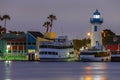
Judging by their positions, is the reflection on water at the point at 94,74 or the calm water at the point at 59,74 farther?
the calm water at the point at 59,74

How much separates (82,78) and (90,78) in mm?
1335

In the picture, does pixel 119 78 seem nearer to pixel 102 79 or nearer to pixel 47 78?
pixel 102 79

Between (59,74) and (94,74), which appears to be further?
(59,74)

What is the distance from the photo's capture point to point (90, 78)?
108 m

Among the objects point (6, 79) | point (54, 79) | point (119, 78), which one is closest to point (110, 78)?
point (119, 78)

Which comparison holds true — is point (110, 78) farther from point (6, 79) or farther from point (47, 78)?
point (6, 79)

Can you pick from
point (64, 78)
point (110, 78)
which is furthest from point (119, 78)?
point (64, 78)

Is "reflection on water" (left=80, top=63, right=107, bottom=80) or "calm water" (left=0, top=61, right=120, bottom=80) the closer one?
"reflection on water" (left=80, top=63, right=107, bottom=80)

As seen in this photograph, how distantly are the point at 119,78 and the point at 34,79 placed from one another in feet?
45.3

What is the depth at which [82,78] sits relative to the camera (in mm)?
108750

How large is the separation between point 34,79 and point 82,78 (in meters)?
8.61

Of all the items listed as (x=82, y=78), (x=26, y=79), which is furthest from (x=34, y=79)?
(x=82, y=78)

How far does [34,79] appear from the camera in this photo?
105 metres

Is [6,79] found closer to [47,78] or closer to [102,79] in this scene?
[47,78]
